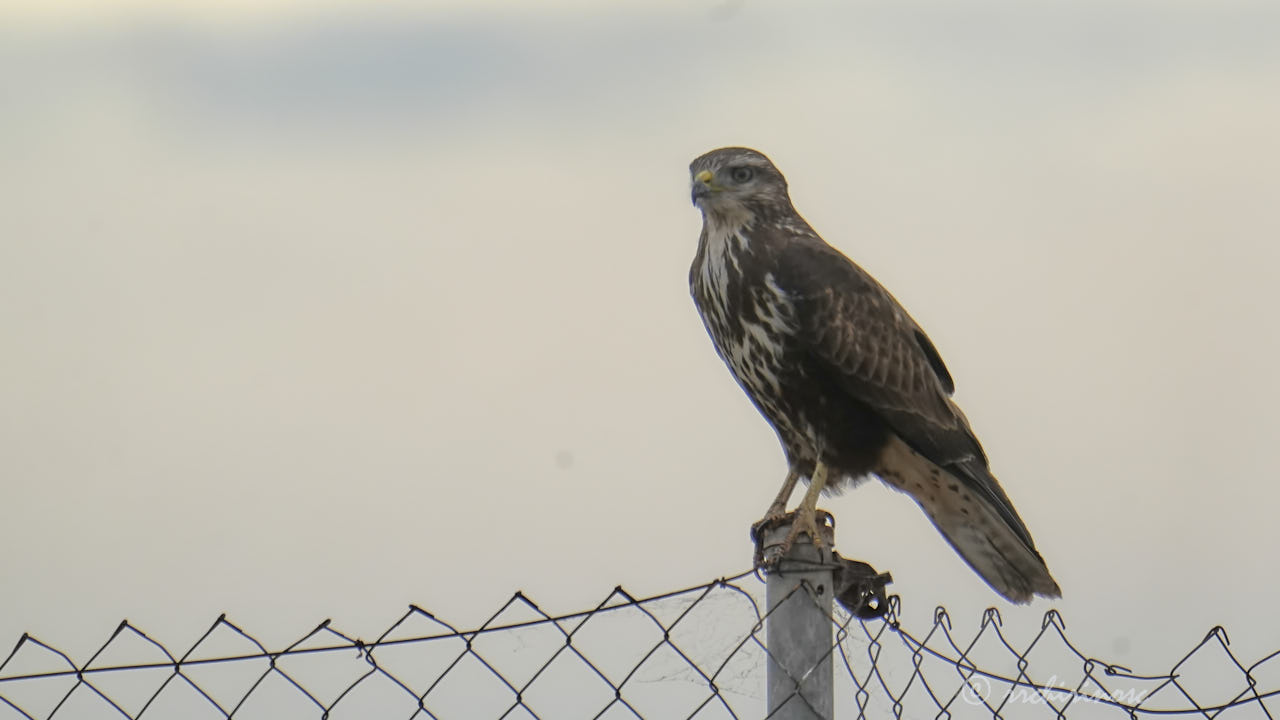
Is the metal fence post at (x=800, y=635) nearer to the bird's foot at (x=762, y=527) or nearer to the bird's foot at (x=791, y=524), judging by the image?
the bird's foot at (x=791, y=524)

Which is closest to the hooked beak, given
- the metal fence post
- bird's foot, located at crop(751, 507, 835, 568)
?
bird's foot, located at crop(751, 507, 835, 568)

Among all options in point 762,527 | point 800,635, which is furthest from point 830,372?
point 800,635

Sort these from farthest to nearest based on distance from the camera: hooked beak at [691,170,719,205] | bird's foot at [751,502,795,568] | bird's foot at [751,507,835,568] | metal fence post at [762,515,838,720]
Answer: hooked beak at [691,170,719,205]
bird's foot at [751,502,795,568]
bird's foot at [751,507,835,568]
metal fence post at [762,515,838,720]

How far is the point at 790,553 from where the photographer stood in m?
3.11

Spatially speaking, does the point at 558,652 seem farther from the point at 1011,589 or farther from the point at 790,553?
the point at 1011,589

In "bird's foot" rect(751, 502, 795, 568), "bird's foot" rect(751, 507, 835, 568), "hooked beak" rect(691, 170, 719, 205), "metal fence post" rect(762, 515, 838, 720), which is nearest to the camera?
"metal fence post" rect(762, 515, 838, 720)

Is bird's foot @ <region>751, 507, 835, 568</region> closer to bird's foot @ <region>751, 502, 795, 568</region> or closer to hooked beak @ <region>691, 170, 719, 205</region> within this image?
bird's foot @ <region>751, 502, 795, 568</region>

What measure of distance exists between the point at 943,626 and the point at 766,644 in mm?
494

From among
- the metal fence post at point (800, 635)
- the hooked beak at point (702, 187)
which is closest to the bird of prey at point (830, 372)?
the hooked beak at point (702, 187)

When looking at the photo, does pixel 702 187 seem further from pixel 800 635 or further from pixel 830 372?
pixel 800 635

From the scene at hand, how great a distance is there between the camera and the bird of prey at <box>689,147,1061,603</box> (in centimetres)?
499

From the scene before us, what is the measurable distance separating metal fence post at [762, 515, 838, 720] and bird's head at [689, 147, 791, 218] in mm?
2331

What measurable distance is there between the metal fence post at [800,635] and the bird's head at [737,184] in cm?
233

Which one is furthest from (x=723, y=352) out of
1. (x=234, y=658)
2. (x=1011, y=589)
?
(x=234, y=658)
